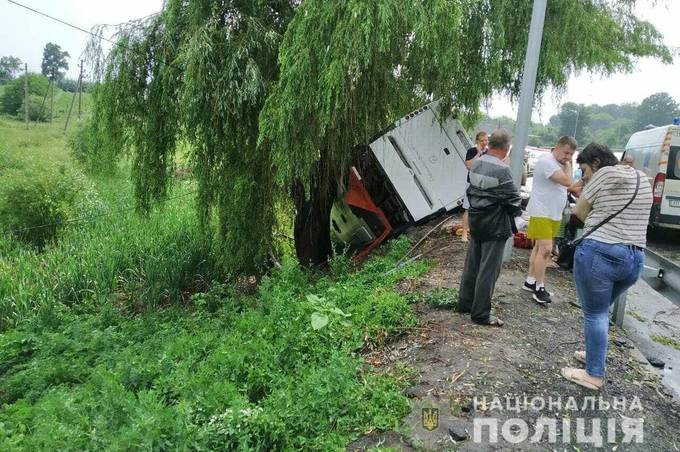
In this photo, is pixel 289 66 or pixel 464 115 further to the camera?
pixel 464 115

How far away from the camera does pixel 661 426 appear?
10.2 ft

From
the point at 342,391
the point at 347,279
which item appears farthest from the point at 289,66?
the point at 342,391

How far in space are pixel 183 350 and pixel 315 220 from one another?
380cm

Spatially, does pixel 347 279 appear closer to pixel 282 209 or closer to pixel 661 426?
pixel 282 209

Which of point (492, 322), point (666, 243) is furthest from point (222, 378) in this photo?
point (666, 243)

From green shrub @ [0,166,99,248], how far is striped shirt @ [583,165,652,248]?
40.3 feet

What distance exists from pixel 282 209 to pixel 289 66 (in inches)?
112

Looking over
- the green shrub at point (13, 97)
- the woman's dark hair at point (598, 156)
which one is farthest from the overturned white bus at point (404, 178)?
the green shrub at point (13, 97)

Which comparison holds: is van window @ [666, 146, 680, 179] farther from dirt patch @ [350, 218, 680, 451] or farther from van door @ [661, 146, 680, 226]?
dirt patch @ [350, 218, 680, 451]

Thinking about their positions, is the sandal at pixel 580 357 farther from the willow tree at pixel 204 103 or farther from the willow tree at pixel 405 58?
the willow tree at pixel 204 103

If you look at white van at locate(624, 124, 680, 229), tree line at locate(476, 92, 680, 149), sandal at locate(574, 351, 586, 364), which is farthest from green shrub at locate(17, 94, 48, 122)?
sandal at locate(574, 351, 586, 364)

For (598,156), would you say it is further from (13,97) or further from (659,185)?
(13,97)

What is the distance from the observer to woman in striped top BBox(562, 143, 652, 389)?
3.23m

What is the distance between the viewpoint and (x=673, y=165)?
9531mm
